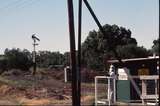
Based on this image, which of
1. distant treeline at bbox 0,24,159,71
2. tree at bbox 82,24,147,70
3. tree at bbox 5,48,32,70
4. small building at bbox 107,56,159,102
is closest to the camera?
small building at bbox 107,56,159,102

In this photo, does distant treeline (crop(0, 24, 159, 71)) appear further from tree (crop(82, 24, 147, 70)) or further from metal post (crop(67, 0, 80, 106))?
metal post (crop(67, 0, 80, 106))

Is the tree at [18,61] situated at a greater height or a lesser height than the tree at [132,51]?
lesser

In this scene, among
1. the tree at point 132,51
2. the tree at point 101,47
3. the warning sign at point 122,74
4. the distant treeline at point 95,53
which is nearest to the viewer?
the warning sign at point 122,74

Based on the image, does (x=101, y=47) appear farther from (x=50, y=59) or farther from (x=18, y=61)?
(x=50, y=59)

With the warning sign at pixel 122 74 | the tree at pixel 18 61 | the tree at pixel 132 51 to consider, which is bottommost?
the warning sign at pixel 122 74

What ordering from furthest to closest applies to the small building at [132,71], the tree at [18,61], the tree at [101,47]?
1. the tree at [18,61]
2. the tree at [101,47]
3. the small building at [132,71]

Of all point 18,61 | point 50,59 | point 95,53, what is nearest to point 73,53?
point 18,61

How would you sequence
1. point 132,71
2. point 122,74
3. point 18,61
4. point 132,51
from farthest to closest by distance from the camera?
point 18,61, point 132,51, point 132,71, point 122,74

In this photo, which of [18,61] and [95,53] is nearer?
[18,61]

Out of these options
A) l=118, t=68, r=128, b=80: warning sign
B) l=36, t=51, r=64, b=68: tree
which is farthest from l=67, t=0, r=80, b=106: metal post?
l=36, t=51, r=64, b=68: tree

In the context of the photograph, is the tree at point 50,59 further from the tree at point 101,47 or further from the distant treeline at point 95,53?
the tree at point 101,47

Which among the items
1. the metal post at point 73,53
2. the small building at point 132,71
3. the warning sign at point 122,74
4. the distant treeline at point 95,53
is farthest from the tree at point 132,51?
the metal post at point 73,53

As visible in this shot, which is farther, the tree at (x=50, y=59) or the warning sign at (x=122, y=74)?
the tree at (x=50, y=59)

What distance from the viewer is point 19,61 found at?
89.3 m
